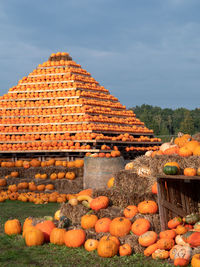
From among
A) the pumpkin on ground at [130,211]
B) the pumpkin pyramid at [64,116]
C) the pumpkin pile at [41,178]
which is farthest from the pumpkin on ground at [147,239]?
the pumpkin pyramid at [64,116]

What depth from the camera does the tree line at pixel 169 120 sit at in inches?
2030

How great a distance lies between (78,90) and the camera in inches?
953

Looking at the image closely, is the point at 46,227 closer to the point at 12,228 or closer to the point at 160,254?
the point at 12,228

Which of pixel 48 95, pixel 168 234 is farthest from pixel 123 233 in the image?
pixel 48 95

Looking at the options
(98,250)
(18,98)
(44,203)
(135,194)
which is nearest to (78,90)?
(18,98)

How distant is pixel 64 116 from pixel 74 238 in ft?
51.2

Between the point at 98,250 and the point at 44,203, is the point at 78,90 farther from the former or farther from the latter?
the point at 98,250

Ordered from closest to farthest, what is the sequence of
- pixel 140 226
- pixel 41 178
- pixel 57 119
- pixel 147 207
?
pixel 140 226
pixel 147 207
pixel 41 178
pixel 57 119

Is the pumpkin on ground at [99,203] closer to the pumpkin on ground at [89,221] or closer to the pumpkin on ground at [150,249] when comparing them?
the pumpkin on ground at [89,221]

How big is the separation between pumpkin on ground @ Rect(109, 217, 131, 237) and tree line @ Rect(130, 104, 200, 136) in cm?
4239

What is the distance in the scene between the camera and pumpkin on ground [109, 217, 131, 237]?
7.75 metres

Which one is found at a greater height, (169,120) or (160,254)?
(169,120)

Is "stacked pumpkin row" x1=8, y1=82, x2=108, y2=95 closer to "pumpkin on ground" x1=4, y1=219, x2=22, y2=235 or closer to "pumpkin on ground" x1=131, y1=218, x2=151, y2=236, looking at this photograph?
"pumpkin on ground" x1=4, y1=219, x2=22, y2=235

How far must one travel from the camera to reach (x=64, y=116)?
22938 millimetres
